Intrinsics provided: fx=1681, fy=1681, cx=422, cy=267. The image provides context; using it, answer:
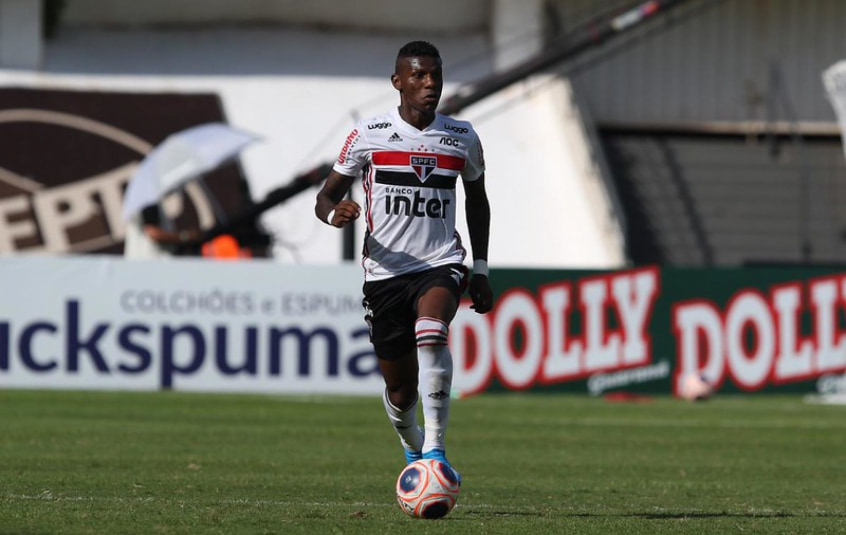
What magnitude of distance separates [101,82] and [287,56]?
3.53 metres

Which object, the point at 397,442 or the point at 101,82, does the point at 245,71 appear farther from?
the point at 397,442

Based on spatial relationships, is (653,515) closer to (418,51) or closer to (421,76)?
(421,76)

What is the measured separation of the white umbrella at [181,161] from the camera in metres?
24.8

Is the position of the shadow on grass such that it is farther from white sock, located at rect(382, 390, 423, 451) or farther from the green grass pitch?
white sock, located at rect(382, 390, 423, 451)

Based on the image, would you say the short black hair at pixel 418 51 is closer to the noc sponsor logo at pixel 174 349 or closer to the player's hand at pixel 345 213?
the player's hand at pixel 345 213

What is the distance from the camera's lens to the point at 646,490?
980 cm

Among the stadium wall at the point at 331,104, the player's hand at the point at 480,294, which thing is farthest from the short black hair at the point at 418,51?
the stadium wall at the point at 331,104

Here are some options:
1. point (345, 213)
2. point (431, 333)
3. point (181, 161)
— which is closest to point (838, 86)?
point (181, 161)

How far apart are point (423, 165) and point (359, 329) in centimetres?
1233

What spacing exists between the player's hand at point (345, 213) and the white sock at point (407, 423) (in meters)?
1.16

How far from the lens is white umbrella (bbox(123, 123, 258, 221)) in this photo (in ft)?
81.3

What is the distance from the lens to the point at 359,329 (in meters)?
20.5

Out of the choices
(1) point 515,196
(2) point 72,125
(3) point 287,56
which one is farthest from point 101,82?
(1) point 515,196

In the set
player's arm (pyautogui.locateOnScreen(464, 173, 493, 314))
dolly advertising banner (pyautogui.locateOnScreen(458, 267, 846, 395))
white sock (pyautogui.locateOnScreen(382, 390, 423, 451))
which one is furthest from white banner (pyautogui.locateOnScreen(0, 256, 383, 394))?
player's arm (pyautogui.locateOnScreen(464, 173, 493, 314))
